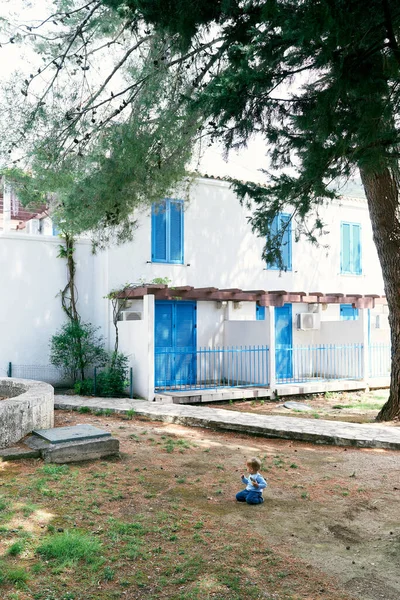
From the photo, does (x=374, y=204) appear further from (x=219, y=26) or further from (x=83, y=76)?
(x=219, y=26)

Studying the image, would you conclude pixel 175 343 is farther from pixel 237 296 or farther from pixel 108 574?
pixel 108 574

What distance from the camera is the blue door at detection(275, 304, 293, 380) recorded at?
17.2 m

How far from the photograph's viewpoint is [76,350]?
14438 mm

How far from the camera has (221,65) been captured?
662 cm

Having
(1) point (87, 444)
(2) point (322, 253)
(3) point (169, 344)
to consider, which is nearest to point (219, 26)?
(1) point (87, 444)

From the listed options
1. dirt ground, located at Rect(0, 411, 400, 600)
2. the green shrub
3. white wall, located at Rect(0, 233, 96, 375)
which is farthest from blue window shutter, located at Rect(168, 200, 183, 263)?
dirt ground, located at Rect(0, 411, 400, 600)

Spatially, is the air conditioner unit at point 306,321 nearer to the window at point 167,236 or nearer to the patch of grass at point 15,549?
the window at point 167,236

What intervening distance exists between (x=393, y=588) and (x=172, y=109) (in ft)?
18.3

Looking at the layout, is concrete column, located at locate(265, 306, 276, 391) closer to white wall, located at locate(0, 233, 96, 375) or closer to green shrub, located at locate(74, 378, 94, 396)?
green shrub, located at locate(74, 378, 94, 396)

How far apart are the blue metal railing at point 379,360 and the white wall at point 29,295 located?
924 centimetres

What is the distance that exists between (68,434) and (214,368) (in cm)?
809

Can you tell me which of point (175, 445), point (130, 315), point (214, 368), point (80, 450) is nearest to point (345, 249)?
point (214, 368)

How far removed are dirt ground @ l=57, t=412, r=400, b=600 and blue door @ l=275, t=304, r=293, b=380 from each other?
25.6 ft

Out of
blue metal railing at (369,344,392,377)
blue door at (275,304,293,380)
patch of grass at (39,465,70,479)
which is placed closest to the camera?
patch of grass at (39,465,70,479)
